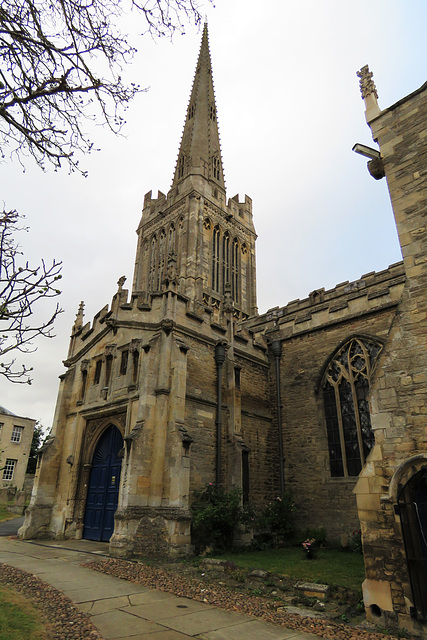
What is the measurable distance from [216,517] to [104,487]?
490 centimetres

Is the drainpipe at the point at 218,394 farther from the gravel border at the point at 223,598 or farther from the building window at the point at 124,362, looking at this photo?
the gravel border at the point at 223,598

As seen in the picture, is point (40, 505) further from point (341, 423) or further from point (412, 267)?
point (412, 267)

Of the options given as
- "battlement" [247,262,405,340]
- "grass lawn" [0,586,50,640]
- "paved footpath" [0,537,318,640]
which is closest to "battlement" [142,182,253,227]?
"battlement" [247,262,405,340]

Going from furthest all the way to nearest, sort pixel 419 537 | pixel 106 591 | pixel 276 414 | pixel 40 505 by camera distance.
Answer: pixel 276 414 < pixel 40 505 < pixel 106 591 < pixel 419 537

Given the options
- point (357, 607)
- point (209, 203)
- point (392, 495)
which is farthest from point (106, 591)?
point (209, 203)

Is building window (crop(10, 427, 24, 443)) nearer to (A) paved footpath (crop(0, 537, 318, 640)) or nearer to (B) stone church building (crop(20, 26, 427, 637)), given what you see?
(B) stone church building (crop(20, 26, 427, 637))

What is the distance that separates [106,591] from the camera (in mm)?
7227

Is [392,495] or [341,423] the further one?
[341,423]

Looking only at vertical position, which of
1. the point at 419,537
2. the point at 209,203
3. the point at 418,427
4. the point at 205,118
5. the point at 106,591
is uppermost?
the point at 205,118

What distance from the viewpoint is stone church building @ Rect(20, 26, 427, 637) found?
6.41m

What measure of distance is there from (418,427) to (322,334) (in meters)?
9.29

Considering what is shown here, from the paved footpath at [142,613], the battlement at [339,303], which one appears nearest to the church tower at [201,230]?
the battlement at [339,303]

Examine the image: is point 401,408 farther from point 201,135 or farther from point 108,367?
point 201,135

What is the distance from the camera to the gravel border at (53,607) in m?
5.01
